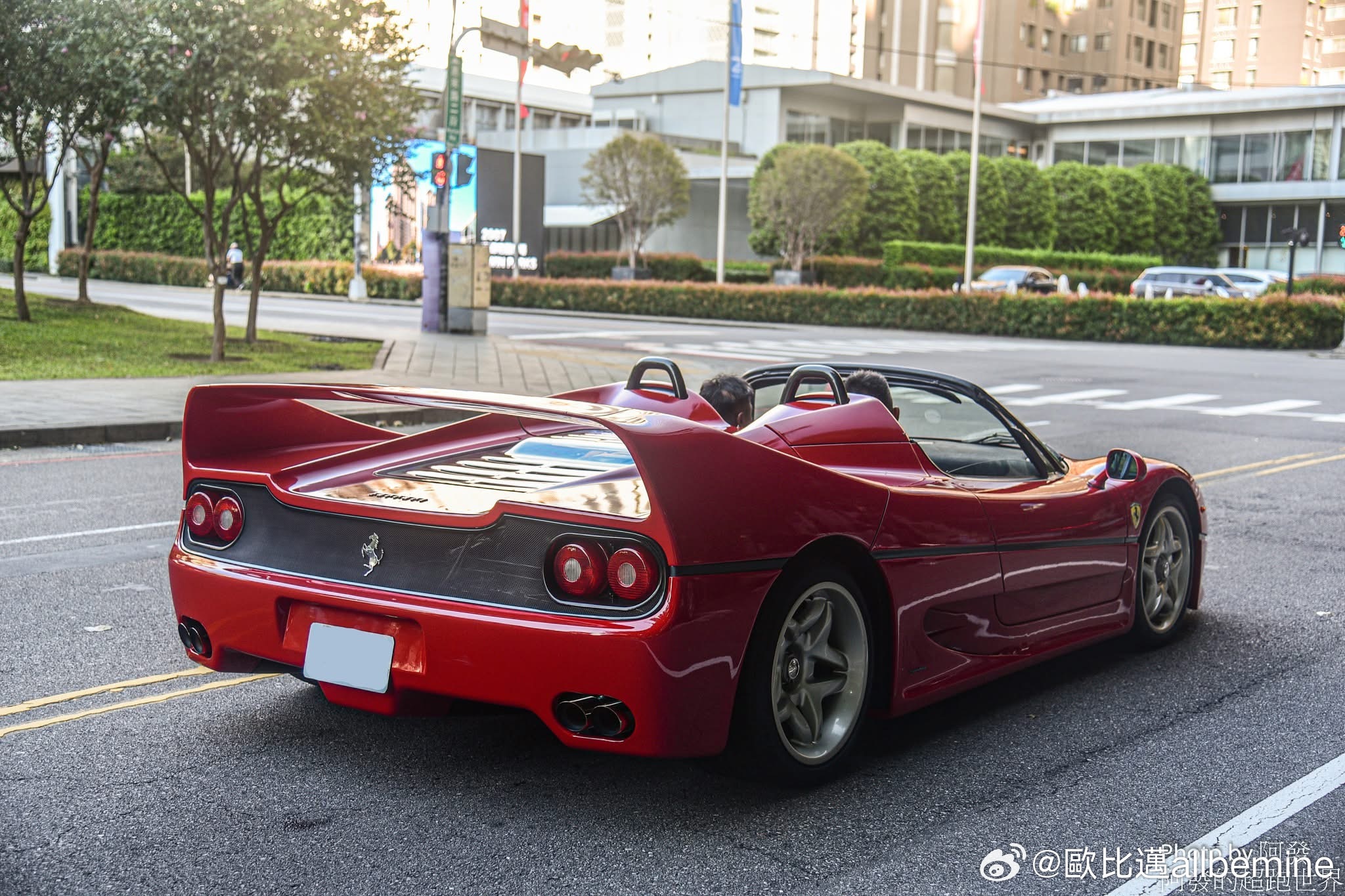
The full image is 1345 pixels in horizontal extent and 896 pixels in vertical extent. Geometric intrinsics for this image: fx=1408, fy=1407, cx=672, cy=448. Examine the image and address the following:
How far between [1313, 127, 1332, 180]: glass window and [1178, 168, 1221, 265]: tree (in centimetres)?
387

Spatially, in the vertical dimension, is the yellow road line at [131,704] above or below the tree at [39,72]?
below

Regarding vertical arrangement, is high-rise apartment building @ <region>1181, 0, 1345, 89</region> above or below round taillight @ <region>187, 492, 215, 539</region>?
above

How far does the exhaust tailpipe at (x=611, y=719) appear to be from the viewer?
3377mm

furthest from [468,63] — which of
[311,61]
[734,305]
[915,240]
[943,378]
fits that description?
[943,378]

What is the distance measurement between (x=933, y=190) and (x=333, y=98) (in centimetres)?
4375

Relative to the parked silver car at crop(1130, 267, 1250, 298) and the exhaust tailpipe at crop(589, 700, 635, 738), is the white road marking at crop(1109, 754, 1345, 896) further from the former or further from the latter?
the parked silver car at crop(1130, 267, 1250, 298)

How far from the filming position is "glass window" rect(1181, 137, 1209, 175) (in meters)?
70.8

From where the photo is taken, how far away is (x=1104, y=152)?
74875mm

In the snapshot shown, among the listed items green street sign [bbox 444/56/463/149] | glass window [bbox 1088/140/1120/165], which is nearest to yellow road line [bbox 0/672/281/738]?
green street sign [bbox 444/56/463/149]

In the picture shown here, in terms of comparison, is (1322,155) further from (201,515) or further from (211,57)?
(201,515)

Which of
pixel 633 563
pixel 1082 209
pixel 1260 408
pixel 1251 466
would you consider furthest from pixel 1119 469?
pixel 1082 209

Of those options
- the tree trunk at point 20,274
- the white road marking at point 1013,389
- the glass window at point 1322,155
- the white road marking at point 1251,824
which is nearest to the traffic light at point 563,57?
the tree trunk at point 20,274

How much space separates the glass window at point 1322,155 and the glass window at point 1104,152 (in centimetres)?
999

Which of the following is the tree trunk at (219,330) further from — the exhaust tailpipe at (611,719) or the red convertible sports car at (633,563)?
the exhaust tailpipe at (611,719)
